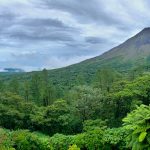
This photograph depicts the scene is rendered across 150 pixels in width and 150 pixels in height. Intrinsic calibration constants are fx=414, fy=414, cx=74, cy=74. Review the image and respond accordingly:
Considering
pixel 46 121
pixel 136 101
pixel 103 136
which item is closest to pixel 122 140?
pixel 103 136

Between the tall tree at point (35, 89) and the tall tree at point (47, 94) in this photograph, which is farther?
the tall tree at point (35, 89)

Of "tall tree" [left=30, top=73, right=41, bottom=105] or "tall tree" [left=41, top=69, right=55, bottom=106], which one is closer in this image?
"tall tree" [left=41, top=69, right=55, bottom=106]

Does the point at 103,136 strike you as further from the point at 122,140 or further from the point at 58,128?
the point at 58,128

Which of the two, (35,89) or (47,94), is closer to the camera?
(47,94)

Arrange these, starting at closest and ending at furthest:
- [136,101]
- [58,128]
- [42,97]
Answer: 1. [136,101]
2. [58,128]
3. [42,97]

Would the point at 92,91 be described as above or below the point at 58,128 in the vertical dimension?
above

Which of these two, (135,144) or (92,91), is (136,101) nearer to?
(92,91)

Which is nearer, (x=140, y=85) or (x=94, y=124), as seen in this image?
(x=94, y=124)

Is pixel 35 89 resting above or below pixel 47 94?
above

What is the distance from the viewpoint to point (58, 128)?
66812 mm

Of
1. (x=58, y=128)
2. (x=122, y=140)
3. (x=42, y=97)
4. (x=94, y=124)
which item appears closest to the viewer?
(x=122, y=140)

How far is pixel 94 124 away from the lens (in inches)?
2312

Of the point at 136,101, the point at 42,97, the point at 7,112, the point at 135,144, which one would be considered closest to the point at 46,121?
the point at 7,112

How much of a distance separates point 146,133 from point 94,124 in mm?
39990
